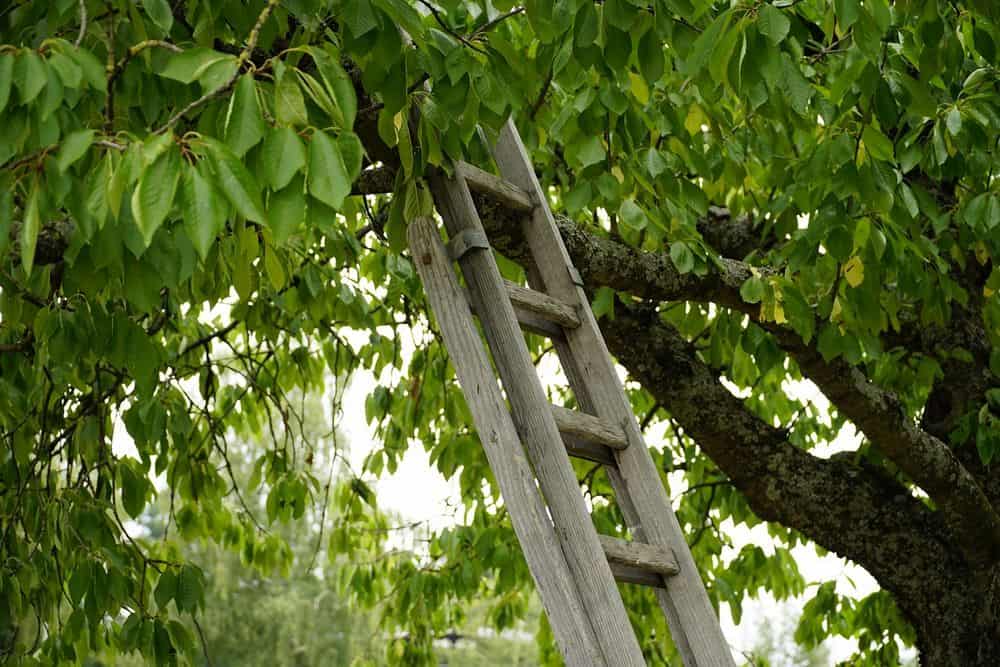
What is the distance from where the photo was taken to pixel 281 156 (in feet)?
5.57

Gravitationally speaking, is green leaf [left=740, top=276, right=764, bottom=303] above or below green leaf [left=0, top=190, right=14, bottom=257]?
above

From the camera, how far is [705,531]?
229 inches

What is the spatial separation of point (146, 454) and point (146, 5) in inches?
89.1

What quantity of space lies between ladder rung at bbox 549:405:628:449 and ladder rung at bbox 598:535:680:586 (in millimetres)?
237

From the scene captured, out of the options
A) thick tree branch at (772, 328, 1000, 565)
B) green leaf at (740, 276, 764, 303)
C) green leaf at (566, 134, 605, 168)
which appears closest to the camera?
green leaf at (566, 134, 605, 168)

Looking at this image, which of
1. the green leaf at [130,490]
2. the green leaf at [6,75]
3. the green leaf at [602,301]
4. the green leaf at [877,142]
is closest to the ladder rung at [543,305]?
the green leaf at [602,301]

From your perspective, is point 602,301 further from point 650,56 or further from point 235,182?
point 235,182

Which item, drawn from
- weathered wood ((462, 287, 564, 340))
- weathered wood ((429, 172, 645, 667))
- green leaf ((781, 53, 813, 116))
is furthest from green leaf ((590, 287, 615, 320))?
green leaf ((781, 53, 813, 116))

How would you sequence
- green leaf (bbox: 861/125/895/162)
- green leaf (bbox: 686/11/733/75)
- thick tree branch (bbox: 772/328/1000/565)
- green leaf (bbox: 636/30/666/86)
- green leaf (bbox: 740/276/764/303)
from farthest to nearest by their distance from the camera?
1. thick tree branch (bbox: 772/328/1000/565)
2. green leaf (bbox: 740/276/764/303)
3. green leaf (bbox: 861/125/895/162)
4. green leaf (bbox: 636/30/666/86)
5. green leaf (bbox: 686/11/733/75)

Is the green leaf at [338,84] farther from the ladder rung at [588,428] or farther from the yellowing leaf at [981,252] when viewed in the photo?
the yellowing leaf at [981,252]

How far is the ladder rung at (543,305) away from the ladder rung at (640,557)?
54 cm

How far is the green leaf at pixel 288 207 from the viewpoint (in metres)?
1.71

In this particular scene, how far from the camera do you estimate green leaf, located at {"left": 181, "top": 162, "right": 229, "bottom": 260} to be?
156 centimetres

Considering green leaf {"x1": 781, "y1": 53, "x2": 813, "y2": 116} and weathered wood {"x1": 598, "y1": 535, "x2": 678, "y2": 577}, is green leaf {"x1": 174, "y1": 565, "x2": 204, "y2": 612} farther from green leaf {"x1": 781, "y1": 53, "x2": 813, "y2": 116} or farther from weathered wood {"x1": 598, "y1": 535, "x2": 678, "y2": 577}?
green leaf {"x1": 781, "y1": 53, "x2": 813, "y2": 116}
